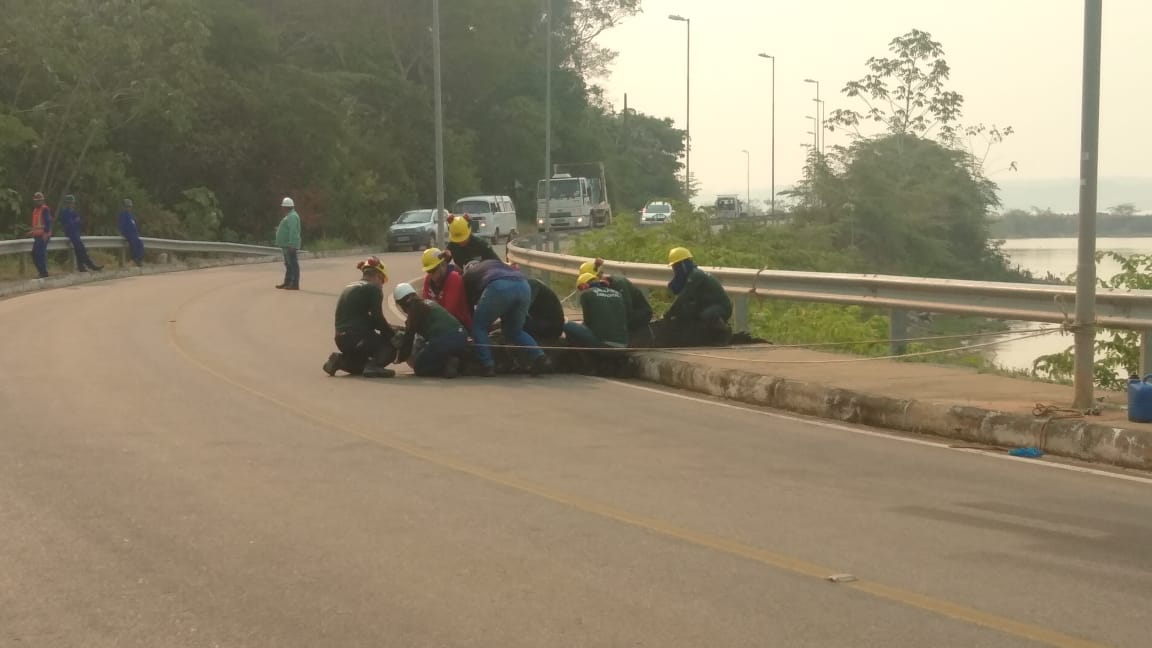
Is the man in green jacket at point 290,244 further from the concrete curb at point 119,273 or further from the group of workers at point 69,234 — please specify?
the group of workers at point 69,234

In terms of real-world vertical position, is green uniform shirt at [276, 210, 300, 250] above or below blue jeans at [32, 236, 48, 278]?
above

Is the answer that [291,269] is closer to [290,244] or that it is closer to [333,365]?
[290,244]

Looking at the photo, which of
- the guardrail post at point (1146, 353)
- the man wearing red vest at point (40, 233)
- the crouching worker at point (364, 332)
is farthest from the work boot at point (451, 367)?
the man wearing red vest at point (40, 233)

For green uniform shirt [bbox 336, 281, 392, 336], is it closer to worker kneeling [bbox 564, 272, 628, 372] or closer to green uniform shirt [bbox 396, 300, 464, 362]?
green uniform shirt [bbox 396, 300, 464, 362]

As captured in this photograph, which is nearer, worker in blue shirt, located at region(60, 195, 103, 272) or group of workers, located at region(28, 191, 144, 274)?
group of workers, located at region(28, 191, 144, 274)

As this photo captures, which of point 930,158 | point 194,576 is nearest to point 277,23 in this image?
point 930,158

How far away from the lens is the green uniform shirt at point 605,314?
1541 cm

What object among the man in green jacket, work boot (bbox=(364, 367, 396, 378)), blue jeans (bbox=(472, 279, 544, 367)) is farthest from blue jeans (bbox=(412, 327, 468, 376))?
the man in green jacket

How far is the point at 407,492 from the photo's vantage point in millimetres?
8781

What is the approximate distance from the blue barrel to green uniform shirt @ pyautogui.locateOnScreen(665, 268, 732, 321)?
6131 mm

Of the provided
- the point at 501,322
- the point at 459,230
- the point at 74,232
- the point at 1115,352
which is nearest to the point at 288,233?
the point at 74,232

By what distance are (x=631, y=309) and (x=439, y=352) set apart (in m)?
2.59

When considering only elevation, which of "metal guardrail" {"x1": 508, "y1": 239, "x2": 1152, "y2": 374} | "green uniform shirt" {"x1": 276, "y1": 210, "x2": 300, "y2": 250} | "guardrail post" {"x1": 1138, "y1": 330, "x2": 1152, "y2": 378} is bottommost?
"guardrail post" {"x1": 1138, "y1": 330, "x2": 1152, "y2": 378}

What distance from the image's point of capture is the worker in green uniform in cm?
1605
